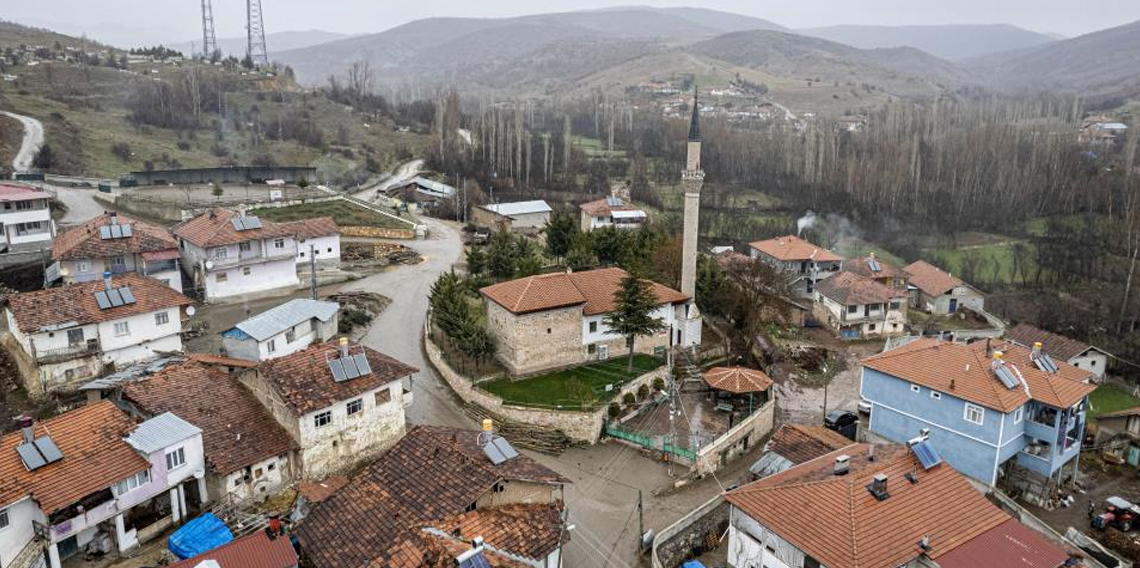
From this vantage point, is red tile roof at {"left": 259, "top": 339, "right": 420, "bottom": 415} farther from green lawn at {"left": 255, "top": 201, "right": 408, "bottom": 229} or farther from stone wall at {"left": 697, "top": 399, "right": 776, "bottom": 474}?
green lawn at {"left": 255, "top": 201, "right": 408, "bottom": 229}

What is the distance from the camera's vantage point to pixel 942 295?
154 feet

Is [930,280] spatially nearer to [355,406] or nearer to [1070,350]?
[1070,350]

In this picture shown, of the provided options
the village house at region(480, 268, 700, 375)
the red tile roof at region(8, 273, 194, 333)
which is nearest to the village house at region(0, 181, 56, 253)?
the red tile roof at region(8, 273, 194, 333)

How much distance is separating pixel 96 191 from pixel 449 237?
2457cm

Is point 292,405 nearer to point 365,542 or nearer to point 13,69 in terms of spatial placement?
point 365,542

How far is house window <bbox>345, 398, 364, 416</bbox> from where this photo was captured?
22.7 metres

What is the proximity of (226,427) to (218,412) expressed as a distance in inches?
25.5

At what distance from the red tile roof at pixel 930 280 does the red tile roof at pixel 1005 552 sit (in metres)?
33.2

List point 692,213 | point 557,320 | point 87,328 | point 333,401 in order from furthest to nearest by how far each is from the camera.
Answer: point 692,213
point 557,320
point 87,328
point 333,401

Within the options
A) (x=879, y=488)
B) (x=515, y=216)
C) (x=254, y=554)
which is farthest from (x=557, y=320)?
(x=515, y=216)

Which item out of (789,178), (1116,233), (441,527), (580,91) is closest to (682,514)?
(441,527)

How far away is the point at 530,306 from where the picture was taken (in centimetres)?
2969

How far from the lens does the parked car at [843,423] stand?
90.9 feet

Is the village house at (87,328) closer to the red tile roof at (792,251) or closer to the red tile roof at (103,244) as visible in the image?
the red tile roof at (103,244)
